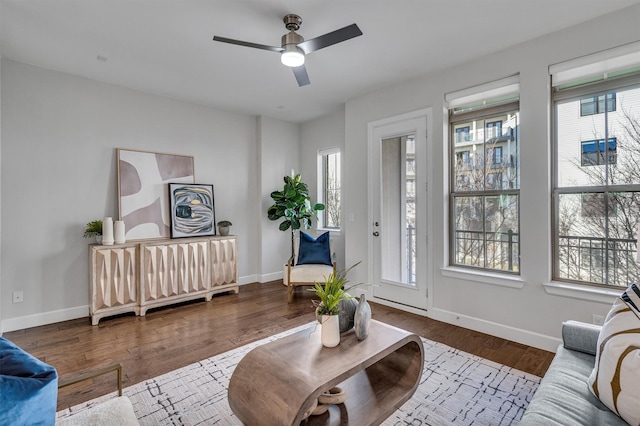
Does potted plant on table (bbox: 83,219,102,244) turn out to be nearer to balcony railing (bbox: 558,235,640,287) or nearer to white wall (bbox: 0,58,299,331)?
white wall (bbox: 0,58,299,331)

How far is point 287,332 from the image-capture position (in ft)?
10.6

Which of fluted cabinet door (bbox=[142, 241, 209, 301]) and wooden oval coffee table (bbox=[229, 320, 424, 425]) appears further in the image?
fluted cabinet door (bbox=[142, 241, 209, 301])

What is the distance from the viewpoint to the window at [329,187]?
540 centimetres

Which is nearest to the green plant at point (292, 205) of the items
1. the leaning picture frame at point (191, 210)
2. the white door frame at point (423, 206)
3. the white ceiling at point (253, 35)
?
the leaning picture frame at point (191, 210)

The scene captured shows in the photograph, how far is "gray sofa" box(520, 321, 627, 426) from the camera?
123 cm

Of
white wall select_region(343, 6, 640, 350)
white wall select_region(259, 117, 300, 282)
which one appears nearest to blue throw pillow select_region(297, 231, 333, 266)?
white wall select_region(259, 117, 300, 282)

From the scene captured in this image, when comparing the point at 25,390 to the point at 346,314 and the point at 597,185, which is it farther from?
the point at 597,185

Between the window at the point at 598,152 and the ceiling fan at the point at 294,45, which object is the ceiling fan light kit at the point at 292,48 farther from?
the window at the point at 598,152

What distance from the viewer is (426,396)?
2105 mm

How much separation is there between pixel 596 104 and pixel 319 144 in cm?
374

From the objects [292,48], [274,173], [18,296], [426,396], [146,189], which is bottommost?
[426,396]

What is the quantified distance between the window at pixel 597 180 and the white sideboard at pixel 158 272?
4.05 metres

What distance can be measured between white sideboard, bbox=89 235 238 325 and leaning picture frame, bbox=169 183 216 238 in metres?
0.22

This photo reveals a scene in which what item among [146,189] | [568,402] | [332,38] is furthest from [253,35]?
[568,402]
